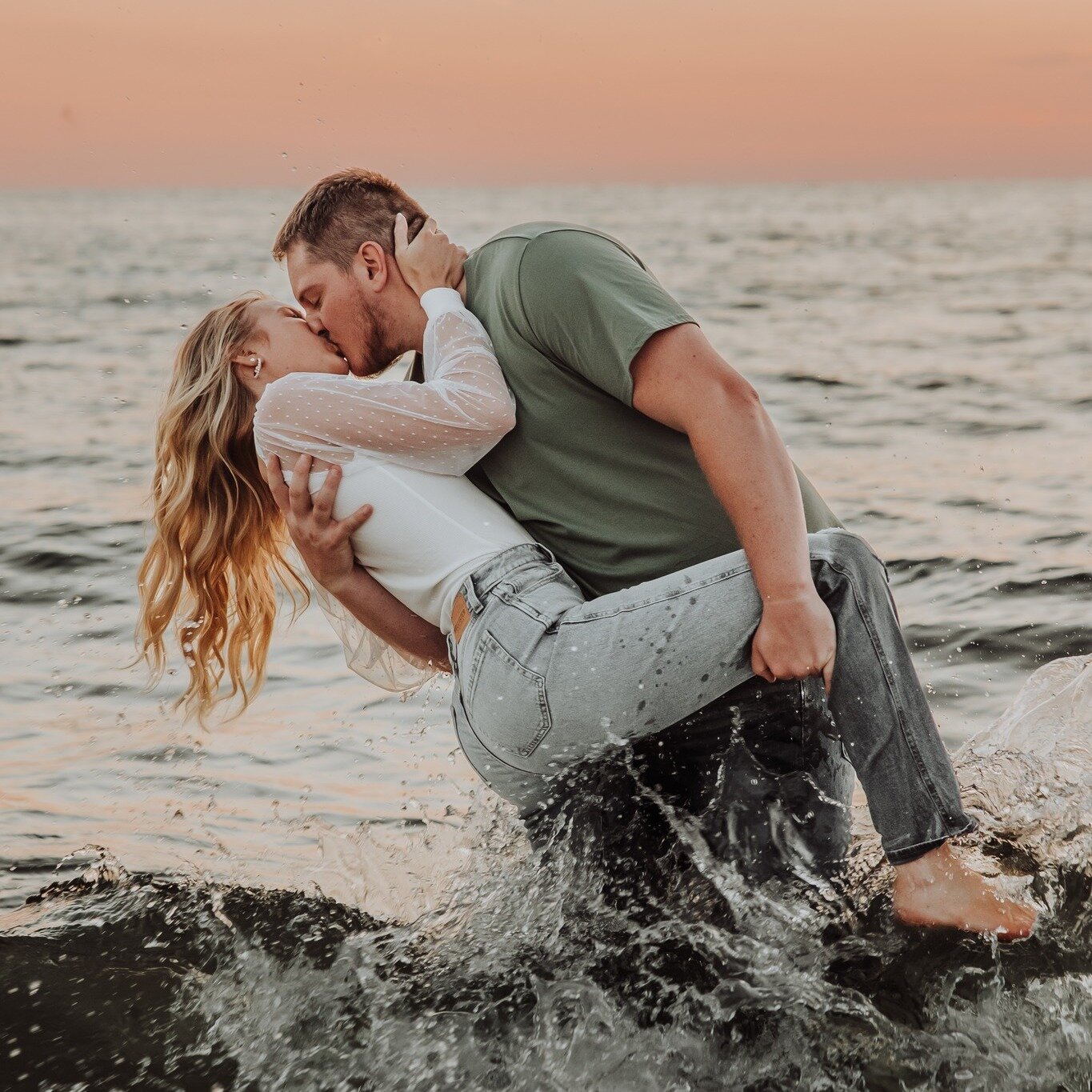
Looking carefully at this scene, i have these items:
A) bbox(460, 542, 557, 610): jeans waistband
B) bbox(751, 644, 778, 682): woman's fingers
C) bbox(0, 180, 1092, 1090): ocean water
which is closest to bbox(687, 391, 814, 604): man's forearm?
bbox(751, 644, 778, 682): woman's fingers

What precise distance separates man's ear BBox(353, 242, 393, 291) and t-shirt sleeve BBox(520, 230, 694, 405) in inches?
20.7

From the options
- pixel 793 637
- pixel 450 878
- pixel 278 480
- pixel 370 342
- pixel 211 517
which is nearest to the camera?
pixel 793 637

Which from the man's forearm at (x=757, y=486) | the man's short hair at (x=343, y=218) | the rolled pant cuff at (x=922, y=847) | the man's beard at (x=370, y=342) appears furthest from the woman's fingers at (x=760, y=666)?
the man's short hair at (x=343, y=218)

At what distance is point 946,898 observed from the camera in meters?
2.65

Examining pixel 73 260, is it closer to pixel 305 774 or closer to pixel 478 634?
pixel 305 774

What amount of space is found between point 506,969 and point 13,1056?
1.14 metres

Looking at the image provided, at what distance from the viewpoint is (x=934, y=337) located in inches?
598

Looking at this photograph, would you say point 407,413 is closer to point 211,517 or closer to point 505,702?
point 505,702

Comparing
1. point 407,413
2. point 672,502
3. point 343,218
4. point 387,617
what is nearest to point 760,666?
point 672,502

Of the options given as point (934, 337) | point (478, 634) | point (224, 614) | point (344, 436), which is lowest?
point (934, 337)

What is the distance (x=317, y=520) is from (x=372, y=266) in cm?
73

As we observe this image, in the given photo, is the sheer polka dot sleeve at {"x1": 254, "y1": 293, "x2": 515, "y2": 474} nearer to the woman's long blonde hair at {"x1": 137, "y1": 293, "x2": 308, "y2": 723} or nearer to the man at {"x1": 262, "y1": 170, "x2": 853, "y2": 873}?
the man at {"x1": 262, "y1": 170, "x2": 853, "y2": 873}

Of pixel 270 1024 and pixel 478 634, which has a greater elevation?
pixel 478 634

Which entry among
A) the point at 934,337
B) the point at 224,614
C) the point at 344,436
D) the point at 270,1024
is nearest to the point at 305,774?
the point at 224,614
